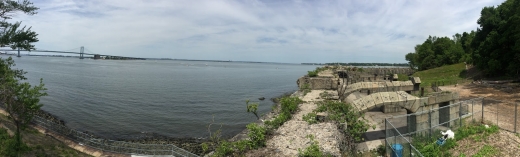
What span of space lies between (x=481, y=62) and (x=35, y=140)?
43.8 meters

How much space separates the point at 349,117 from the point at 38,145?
55.0ft

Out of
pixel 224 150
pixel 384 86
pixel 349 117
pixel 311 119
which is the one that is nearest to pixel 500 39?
pixel 384 86

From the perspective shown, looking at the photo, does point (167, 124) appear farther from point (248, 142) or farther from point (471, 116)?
point (471, 116)

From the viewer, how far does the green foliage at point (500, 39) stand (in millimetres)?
27644

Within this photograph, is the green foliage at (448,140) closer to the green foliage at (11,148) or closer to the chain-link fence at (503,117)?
the chain-link fence at (503,117)

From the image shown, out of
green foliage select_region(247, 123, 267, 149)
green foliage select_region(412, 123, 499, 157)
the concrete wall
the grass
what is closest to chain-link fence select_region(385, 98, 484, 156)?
green foliage select_region(412, 123, 499, 157)

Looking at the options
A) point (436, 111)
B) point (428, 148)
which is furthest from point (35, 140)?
point (436, 111)

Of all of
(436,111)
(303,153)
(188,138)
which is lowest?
(188,138)

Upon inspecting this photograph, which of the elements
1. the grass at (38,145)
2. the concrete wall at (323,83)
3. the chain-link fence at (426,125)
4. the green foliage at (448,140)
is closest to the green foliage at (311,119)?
the chain-link fence at (426,125)

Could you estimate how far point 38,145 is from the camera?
54.4ft

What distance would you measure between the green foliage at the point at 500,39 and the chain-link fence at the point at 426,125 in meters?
15.4

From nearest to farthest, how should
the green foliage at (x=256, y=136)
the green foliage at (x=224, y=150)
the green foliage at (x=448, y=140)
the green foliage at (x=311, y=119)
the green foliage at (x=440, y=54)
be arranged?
the green foliage at (x=448, y=140) → the green foliage at (x=224, y=150) → the green foliage at (x=256, y=136) → the green foliage at (x=311, y=119) → the green foliage at (x=440, y=54)

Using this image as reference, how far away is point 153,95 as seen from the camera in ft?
141

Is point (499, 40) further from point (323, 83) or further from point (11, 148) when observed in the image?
point (11, 148)
